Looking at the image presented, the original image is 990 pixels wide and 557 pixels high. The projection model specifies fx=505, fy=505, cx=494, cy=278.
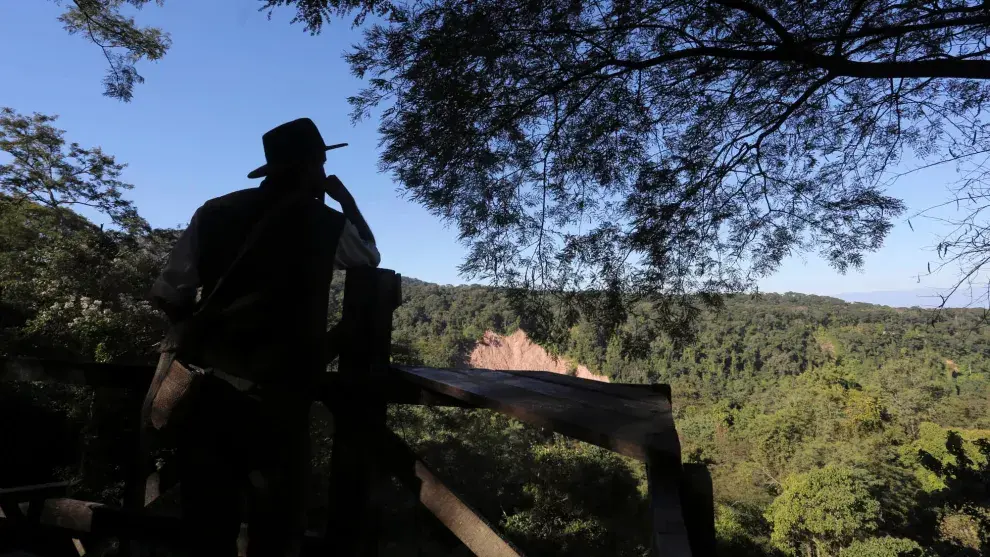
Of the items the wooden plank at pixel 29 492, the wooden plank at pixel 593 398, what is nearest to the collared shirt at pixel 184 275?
the wooden plank at pixel 593 398

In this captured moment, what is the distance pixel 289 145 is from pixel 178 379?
89cm

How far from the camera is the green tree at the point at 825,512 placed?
1504cm

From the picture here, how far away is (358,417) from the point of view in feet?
6.77

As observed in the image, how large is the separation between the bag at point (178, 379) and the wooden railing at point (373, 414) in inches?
16.4

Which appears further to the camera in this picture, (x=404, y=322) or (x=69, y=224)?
(x=404, y=322)

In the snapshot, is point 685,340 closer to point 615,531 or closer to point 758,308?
point 615,531

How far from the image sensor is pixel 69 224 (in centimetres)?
1201

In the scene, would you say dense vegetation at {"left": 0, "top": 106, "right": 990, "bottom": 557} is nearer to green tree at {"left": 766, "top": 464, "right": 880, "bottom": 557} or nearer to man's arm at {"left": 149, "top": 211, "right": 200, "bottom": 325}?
green tree at {"left": 766, "top": 464, "right": 880, "bottom": 557}

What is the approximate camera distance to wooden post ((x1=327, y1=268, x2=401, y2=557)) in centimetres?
207

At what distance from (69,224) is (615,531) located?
16.6m

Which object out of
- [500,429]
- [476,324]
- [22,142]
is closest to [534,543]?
[500,429]

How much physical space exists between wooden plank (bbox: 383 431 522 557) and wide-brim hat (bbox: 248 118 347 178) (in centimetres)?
112

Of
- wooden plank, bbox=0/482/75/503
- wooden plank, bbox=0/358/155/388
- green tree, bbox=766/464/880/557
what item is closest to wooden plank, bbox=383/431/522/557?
wooden plank, bbox=0/358/155/388

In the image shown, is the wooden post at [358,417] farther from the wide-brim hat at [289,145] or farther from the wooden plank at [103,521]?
the wooden plank at [103,521]
